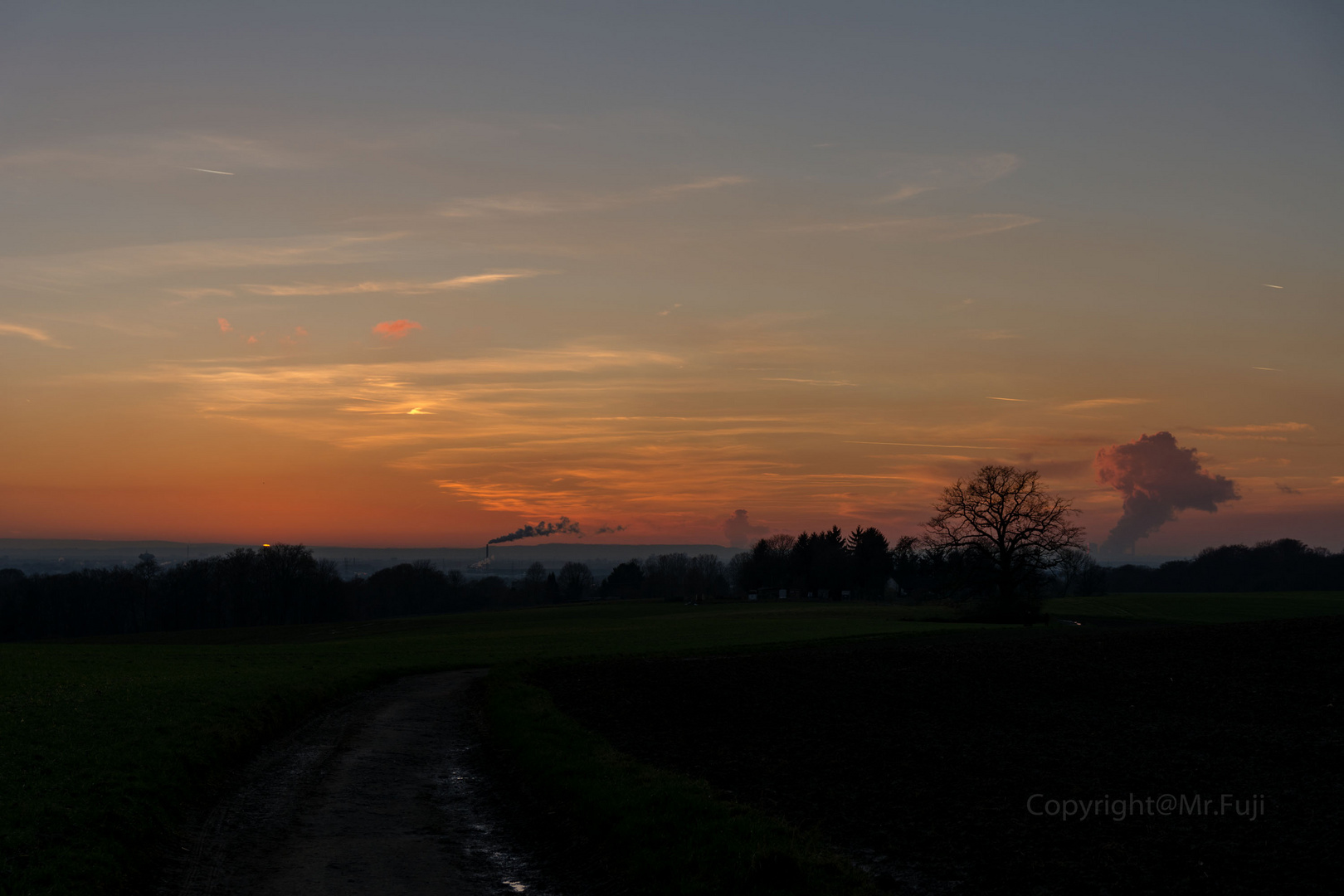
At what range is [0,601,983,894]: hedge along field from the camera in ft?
40.5

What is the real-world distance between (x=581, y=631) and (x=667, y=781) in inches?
2106

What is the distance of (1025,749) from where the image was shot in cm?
1998

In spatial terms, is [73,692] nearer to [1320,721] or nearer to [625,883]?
[625,883]

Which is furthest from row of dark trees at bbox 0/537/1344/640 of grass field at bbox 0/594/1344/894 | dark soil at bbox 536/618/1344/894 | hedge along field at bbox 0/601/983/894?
dark soil at bbox 536/618/1344/894

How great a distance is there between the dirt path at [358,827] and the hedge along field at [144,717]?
0.86 m

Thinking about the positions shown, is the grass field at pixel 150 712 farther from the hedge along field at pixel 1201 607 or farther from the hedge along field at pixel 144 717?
the hedge along field at pixel 1201 607

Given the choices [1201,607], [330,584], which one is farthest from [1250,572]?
[330,584]

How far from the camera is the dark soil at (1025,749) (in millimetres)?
11695

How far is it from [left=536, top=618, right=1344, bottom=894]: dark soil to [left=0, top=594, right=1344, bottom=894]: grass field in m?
8.66

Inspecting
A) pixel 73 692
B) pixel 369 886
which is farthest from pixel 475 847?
pixel 73 692

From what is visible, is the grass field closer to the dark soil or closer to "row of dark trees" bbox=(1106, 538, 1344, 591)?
the dark soil

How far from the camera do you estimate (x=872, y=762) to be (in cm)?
1856

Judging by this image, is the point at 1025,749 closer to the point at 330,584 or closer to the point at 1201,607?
the point at 1201,607

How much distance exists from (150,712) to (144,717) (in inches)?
34.0
